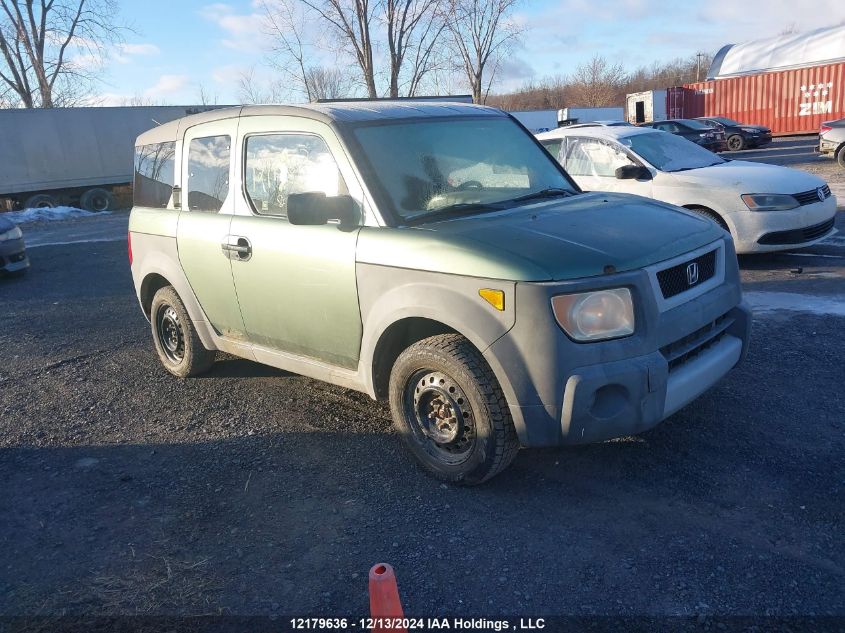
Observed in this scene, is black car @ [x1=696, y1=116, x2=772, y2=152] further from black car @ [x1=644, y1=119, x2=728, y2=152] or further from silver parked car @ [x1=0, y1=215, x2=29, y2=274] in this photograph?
silver parked car @ [x1=0, y1=215, x2=29, y2=274]

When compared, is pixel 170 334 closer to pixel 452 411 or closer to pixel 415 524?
pixel 452 411

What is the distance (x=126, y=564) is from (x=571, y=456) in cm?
234

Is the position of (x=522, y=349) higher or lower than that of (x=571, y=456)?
higher

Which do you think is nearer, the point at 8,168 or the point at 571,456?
the point at 571,456

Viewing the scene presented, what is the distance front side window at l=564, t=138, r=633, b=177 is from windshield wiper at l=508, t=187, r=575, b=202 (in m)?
4.02

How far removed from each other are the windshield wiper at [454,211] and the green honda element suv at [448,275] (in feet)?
0.04

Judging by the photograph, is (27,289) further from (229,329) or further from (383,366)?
(383,366)

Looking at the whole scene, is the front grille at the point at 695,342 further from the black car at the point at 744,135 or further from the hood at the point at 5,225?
the black car at the point at 744,135

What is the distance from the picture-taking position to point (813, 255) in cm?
820

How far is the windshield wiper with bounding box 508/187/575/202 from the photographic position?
4229 mm

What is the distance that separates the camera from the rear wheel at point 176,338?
17.5ft

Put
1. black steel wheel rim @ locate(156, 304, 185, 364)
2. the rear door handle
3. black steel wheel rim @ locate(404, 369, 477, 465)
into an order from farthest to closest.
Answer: black steel wheel rim @ locate(156, 304, 185, 364)
the rear door handle
black steel wheel rim @ locate(404, 369, 477, 465)

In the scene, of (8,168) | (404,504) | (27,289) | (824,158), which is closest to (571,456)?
(404,504)

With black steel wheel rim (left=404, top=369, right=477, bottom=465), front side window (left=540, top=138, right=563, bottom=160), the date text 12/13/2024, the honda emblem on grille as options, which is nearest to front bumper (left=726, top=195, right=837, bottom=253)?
front side window (left=540, top=138, right=563, bottom=160)
